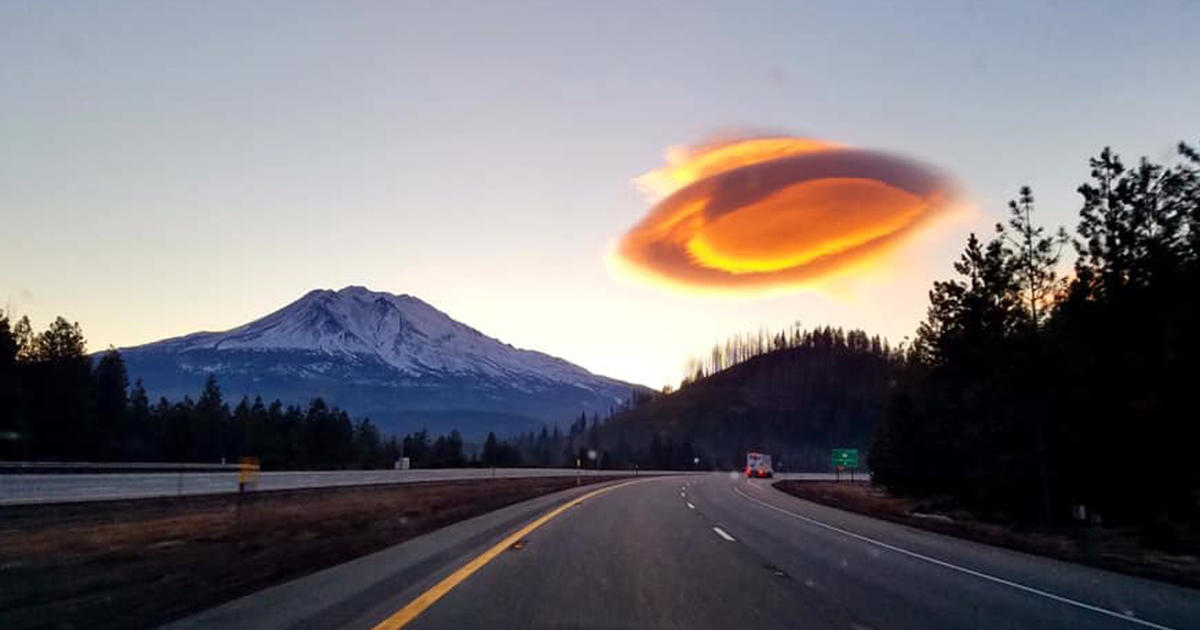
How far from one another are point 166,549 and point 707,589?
11887mm

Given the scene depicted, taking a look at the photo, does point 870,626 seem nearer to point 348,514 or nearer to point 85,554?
point 85,554

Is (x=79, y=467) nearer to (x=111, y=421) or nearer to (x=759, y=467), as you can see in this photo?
(x=111, y=421)

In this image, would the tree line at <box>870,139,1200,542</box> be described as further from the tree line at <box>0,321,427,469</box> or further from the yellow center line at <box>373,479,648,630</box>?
the tree line at <box>0,321,427,469</box>

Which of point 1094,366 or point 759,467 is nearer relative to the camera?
point 1094,366

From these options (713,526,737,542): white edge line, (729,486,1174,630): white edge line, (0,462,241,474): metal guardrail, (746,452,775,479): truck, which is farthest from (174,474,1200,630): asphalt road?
(746,452,775,479): truck

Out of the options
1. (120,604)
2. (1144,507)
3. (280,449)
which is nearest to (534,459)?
(280,449)

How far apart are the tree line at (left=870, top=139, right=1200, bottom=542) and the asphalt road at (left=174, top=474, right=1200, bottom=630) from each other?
1014 centimetres

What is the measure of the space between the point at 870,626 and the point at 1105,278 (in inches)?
974

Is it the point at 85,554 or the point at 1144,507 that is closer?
the point at 85,554

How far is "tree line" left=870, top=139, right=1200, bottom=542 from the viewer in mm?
25891

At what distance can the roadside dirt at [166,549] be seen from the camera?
398 inches

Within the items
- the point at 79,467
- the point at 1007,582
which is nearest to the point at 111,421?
the point at 79,467

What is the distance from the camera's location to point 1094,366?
28.3 metres

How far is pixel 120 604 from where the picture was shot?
10062 millimetres
